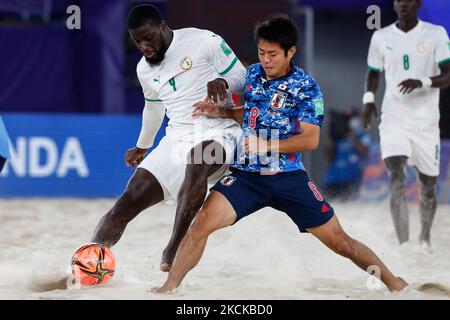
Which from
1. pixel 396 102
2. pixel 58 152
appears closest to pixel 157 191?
pixel 396 102

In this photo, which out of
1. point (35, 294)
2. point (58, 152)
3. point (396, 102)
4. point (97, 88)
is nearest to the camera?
point (35, 294)

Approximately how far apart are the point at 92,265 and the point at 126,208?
52 centimetres

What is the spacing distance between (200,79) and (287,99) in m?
0.98

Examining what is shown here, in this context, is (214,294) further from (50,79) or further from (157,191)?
(50,79)

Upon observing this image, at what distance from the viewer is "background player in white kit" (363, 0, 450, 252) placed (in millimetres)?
8469

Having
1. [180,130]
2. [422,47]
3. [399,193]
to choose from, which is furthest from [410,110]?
[180,130]

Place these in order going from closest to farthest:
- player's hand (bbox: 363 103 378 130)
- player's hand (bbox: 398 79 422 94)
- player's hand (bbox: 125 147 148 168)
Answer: player's hand (bbox: 125 147 148 168) < player's hand (bbox: 398 79 422 94) < player's hand (bbox: 363 103 378 130)

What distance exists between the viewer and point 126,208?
6.16 m

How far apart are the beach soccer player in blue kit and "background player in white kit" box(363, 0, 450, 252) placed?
2895 mm

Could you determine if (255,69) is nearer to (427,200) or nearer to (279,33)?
(279,33)

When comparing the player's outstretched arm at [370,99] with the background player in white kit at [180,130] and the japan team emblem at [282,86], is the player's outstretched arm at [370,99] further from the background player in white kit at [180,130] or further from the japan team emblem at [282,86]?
the japan team emblem at [282,86]

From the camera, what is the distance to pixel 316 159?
14.4 m

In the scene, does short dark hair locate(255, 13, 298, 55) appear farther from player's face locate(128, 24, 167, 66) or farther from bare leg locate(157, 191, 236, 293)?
bare leg locate(157, 191, 236, 293)

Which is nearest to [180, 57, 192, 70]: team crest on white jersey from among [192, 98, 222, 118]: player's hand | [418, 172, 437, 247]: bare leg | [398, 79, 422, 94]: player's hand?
[192, 98, 222, 118]: player's hand
